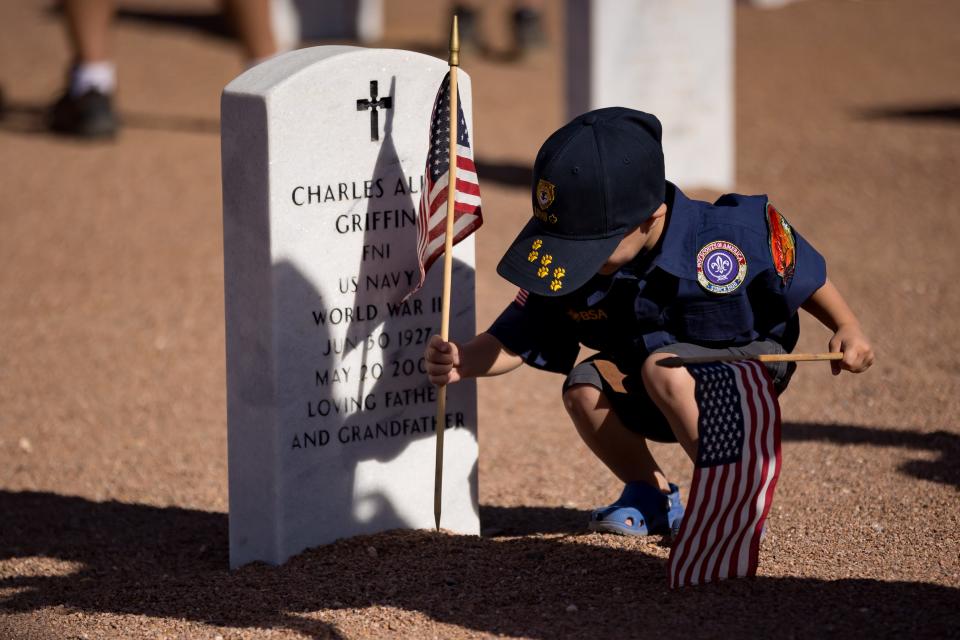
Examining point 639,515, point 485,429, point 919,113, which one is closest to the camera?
point 639,515

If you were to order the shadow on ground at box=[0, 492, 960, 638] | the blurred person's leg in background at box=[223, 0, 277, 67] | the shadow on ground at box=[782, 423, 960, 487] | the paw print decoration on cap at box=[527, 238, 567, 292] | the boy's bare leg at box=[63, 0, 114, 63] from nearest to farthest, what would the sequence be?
the shadow on ground at box=[0, 492, 960, 638], the paw print decoration on cap at box=[527, 238, 567, 292], the shadow on ground at box=[782, 423, 960, 487], the blurred person's leg in background at box=[223, 0, 277, 67], the boy's bare leg at box=[63, 0, 114, 63]

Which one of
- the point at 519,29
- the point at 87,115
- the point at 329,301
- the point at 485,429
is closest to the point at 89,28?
the point at 87,115

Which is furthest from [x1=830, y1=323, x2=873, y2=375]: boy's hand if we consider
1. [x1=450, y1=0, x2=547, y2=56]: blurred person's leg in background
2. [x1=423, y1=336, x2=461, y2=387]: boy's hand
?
[x1=450, y1=0, x2=547, y2=56]: blurred person's leg in background

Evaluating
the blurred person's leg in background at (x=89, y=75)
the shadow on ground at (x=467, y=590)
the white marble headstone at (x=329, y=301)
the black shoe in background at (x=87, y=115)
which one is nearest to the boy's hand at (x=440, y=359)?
the white marble headstone at (x=329, y=301)

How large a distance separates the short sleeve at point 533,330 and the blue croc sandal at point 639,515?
1.36 ft

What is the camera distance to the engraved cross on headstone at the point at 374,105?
133 inches

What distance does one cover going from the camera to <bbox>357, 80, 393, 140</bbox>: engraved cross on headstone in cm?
337

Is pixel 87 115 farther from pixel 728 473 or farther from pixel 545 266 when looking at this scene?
pixel 728 473

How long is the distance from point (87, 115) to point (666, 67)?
389 centimetres

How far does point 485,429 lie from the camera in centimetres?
491

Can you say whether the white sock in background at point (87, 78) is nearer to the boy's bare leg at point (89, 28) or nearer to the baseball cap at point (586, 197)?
the boy's bare leg at point (89, 28)

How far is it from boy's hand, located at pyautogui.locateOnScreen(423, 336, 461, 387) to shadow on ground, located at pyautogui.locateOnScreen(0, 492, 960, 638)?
46cm

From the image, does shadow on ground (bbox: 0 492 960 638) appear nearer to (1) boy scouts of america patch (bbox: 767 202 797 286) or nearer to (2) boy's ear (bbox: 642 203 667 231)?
(1) boy scouts of america patch (bbox: 767 202 797 286)

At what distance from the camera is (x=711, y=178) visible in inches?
317
